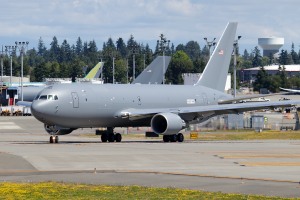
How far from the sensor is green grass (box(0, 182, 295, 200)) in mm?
26000

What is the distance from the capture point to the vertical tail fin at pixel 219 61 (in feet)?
233

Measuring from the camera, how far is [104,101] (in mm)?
61438

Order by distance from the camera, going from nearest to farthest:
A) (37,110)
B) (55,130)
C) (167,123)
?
(37,110), (55,130), (167,123)

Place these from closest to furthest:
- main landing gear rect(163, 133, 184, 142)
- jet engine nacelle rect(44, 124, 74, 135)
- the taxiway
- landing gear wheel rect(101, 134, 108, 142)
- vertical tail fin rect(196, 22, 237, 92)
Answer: the taxiway, jet engine nacelle rect(44, 124, 74, 135), main landing gear rect(163, 133, 184, 142), landing gear wheel rect(101, 134, 108, 142), vertical tail fin rect(196, 22, 237, 92)

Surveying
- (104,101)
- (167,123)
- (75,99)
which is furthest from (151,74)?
(75,99)

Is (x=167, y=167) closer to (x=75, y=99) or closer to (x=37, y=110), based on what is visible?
(x=37, y=110)

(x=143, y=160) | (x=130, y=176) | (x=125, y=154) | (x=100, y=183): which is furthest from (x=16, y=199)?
(x=125, y=154)

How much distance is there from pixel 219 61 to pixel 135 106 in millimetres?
10261

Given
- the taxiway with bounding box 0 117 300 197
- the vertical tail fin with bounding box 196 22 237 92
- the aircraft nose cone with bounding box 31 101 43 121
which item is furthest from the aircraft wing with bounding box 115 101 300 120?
the taxiway with bounding box 0 117 300 197

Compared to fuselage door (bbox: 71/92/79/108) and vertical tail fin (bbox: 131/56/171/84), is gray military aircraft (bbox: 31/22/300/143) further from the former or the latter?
vertical tail fin (bbox: 131/56/171/84)

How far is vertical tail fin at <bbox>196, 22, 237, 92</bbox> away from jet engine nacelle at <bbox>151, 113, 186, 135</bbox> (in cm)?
925

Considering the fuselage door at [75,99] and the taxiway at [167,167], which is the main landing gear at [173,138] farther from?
the taxiway at [167,167]

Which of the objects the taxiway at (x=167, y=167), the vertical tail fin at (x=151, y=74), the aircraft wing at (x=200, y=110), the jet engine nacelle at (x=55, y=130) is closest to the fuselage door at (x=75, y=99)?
the jet engine nacelle at (x=55, y=130)

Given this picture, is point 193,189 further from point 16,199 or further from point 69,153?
point 69,153
